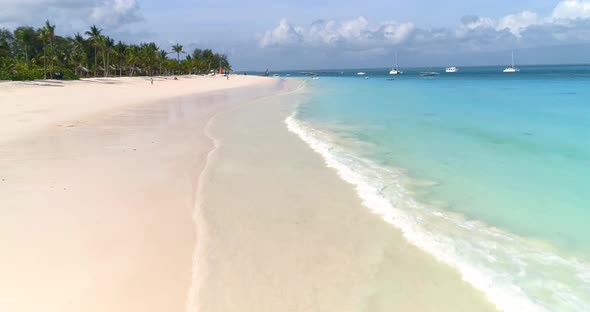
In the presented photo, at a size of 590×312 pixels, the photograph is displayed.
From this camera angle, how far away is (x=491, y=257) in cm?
549

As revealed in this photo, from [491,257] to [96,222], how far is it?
18.7ft

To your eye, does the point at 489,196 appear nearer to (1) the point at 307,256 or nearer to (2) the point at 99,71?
(1) the point at 307,256

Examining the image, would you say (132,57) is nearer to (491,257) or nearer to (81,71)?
(81,71)

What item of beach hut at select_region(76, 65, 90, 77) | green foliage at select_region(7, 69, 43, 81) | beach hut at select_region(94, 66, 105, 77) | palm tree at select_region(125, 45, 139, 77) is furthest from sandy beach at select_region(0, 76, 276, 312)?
palm tree at select_region(125, 45, 139, 77)

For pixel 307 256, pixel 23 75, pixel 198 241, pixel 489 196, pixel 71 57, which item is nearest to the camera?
pixel 307 256

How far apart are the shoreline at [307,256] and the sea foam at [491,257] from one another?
8.3 inches

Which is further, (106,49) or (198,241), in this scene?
(106,49)

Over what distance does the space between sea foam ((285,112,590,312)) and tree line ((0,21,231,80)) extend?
46.5m

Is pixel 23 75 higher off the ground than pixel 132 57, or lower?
lower

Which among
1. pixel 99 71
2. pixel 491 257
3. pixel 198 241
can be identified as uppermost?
pixel 99 71

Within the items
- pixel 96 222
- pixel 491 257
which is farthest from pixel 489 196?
pixel 96 222

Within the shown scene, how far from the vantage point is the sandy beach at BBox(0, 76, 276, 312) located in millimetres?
4367

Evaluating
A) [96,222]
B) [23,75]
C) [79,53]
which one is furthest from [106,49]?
[96,222]

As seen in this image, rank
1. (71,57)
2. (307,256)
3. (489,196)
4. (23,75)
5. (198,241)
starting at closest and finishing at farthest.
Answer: (307,256) < (198,241) < (489,196) < (23,75) < (71,57)
